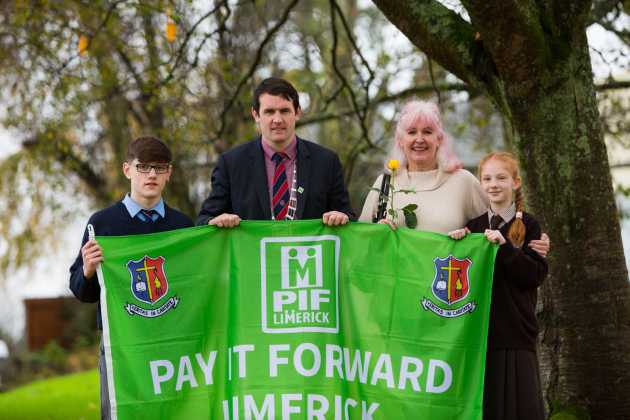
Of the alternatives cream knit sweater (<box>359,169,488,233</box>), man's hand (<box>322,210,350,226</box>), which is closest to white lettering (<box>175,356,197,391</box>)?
man's hand (<box>322,210,350,226</box>)

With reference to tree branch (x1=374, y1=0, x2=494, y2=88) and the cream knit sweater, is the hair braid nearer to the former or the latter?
the cream knit sweater

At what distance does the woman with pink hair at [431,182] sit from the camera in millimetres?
5590

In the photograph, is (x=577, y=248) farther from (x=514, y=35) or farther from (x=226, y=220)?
(x=226, y=220)

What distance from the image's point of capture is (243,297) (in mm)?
5562

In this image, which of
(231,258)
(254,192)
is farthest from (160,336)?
(254,192)

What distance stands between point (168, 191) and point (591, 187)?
9.75 metres

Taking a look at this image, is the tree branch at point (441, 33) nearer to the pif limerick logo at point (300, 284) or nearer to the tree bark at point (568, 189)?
the tree bark at point (568, 189)

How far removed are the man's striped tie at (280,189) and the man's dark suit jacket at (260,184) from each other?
5 cm

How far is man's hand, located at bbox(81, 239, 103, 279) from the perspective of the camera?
5.31 metres

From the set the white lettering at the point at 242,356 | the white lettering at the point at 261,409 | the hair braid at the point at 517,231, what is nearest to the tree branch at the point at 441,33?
the hair braid at the point at 517,231

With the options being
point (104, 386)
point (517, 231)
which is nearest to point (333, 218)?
point (517, 231)

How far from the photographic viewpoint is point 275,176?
5668 mm

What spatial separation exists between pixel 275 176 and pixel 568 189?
209cm

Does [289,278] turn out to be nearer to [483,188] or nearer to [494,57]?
[483,188]
